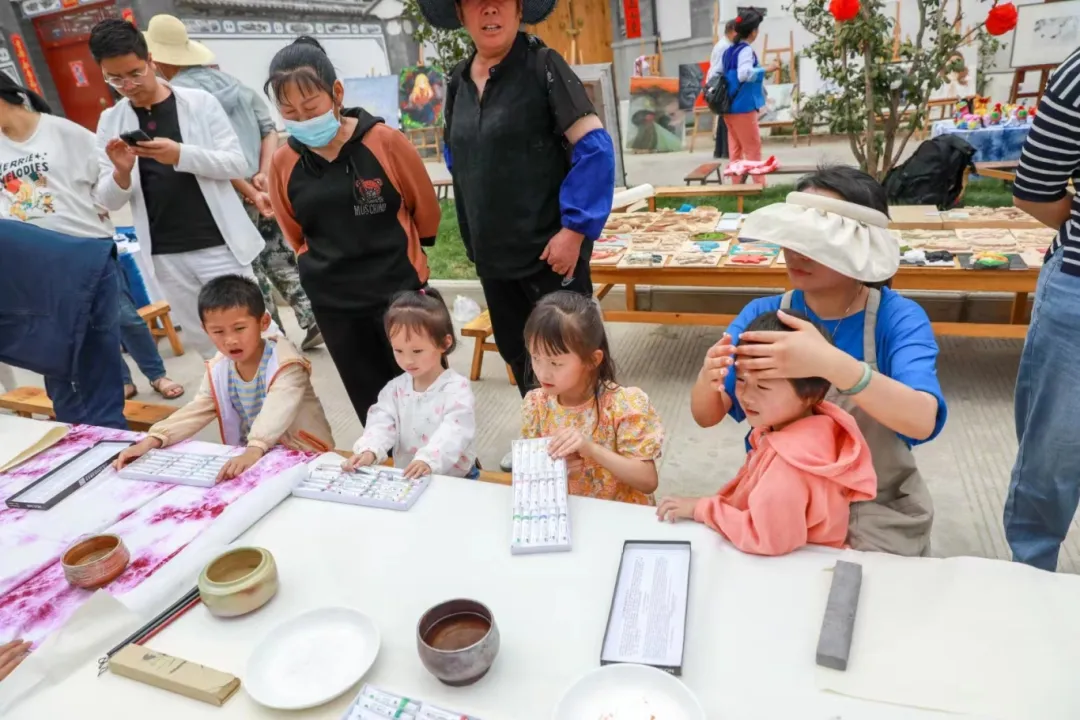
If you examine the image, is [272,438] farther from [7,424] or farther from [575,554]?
[575,554]

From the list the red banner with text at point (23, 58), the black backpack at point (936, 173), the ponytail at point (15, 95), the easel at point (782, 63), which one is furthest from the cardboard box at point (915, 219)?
the red banner with text at point (23, 58)

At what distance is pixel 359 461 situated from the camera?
1.51 metres

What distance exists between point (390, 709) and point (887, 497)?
43.2 inches

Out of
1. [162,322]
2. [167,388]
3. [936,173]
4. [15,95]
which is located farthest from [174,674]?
[936,173]

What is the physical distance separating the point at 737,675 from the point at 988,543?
1716 millimetres

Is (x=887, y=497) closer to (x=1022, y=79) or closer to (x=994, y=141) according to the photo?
(x=994, y=141)

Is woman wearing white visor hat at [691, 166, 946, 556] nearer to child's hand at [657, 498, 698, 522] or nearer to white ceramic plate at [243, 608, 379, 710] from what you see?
child's hand at [657, 498, 698, 522]

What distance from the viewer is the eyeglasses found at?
247cm

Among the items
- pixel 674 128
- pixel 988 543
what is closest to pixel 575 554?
pixel 988 543

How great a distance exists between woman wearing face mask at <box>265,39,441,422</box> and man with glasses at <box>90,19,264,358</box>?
0.74 m

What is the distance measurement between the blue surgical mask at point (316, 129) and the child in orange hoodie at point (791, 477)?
1.36 meters

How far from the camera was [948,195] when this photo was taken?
493 cm

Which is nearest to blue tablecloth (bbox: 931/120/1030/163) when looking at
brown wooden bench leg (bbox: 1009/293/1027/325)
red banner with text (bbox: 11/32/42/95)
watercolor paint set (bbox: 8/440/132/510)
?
brown wooden bench leg (bbox: 1009/293/1027/325)

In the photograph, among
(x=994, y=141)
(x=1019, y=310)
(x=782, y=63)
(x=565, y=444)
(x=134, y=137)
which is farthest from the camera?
(x=782, y=63)
